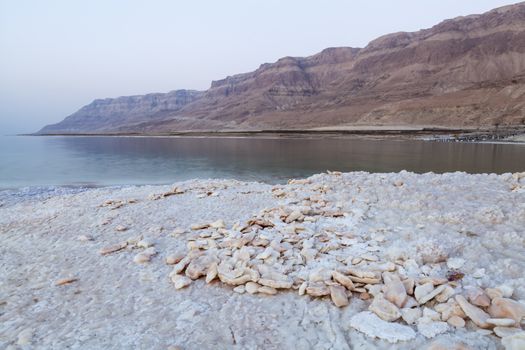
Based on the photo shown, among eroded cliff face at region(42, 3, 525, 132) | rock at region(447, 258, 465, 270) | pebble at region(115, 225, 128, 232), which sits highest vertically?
eroded cliff face at region(42, 3, 525, 132)

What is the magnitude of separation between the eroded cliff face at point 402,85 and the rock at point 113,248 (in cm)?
7564

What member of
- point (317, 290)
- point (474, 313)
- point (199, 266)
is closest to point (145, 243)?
point (199, 266)

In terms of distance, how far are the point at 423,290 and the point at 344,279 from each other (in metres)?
0.90

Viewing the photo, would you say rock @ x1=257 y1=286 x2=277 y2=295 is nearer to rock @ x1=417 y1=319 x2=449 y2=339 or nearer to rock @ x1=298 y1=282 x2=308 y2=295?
rock @ x1=298 y1=282 x2=308 y2=295

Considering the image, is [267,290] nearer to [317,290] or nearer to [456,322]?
[317,290]

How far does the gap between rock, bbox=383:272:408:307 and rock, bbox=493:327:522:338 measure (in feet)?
2.89

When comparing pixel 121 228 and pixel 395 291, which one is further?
pixel 121 228

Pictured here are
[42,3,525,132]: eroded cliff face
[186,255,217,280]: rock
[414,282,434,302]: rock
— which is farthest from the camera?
[42,3,525,132]: eroded cliff face

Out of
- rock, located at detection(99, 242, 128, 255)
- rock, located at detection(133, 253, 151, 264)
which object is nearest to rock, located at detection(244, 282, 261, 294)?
rock, located at detection(133, 253, 151, 264)

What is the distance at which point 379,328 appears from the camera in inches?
143

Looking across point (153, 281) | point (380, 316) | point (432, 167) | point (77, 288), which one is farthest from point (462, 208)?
point (432, 167)

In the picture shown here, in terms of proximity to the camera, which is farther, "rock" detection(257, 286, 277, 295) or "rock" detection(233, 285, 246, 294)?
"rock" detection(233, 285, 246, 294)

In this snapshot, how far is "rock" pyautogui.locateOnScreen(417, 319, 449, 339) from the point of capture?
3.48 metres

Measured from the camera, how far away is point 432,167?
24062mm
